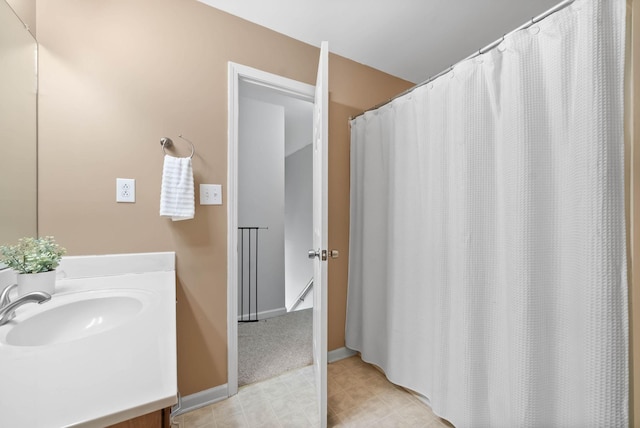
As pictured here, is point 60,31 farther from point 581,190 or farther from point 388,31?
point 581,190

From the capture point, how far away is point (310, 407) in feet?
4.48

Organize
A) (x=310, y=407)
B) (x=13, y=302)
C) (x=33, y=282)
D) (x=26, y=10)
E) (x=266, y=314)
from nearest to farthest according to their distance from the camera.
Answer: (x=13, y=302)
(x=33, y=282)
(x=26, y=10)
(x=310, y=407)
(x=266, y=314)

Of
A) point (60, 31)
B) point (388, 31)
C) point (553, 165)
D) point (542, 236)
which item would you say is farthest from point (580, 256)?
point (60, 31)

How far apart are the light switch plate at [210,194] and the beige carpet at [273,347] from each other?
1.18m

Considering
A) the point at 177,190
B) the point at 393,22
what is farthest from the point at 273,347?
the point at 393,22

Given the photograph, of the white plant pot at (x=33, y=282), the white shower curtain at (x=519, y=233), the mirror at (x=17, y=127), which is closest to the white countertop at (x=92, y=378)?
the white plant pot at (x=33, y=282)

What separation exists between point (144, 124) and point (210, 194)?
48cm

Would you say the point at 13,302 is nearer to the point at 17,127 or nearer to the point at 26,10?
the point at 17,127

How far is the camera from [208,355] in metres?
1.43

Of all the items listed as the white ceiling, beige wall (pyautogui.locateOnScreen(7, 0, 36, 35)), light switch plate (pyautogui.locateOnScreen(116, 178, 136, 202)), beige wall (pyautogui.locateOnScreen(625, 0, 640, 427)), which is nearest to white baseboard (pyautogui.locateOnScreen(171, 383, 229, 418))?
light switch plate (pyautogui.locateOnScreen(116, 178, 136, 202))

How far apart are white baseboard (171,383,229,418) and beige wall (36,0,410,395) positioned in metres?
0.04

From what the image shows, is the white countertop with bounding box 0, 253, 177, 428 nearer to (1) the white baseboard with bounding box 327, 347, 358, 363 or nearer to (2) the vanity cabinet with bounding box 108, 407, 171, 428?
(2) the vanity cabinet with bounding box 108, 407, 171, 428

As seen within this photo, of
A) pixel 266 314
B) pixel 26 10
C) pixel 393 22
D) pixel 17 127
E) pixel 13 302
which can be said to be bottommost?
pixel 266 314

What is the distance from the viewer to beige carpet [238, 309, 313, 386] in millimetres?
1691
